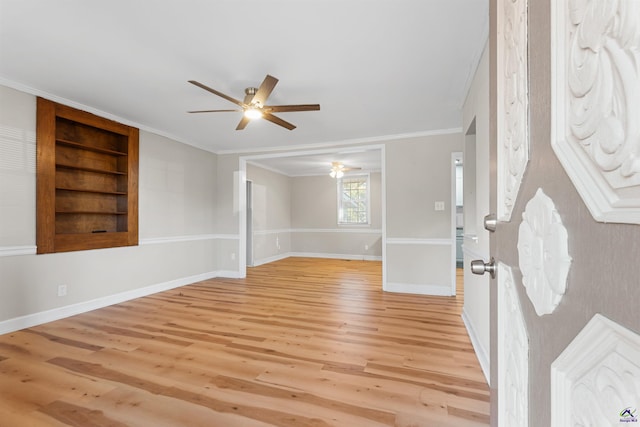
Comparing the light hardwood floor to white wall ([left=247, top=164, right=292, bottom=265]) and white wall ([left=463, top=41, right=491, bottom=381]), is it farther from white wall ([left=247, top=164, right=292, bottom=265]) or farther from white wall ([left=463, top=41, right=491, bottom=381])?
white wall ([left=247, top=164, right=292, bottom=265])

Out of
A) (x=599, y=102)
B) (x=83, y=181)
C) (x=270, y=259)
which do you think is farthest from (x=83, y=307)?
(x=599, y=102)

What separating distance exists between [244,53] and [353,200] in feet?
18.6

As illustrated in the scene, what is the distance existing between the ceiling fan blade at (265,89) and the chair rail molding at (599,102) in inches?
81.6

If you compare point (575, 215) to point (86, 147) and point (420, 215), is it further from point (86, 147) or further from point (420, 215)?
point (86, 147)

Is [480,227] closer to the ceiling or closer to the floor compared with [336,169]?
closer to the floor

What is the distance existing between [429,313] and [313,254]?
4.76 m

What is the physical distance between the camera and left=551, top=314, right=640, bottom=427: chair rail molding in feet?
0.96

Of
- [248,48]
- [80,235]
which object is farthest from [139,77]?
[80,235]

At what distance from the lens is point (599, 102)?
336mm

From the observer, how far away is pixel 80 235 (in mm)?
3240

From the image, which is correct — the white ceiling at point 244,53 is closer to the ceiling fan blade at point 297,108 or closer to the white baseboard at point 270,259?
the ceiling fan blade at point 297,108

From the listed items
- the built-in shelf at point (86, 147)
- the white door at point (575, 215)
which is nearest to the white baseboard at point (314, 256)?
the built-in shelf at point (86, 147)

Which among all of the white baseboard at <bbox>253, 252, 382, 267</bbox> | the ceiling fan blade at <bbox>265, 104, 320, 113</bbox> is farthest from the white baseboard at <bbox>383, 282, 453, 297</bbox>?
the white baseboard at <bbox>253, 252, 382, 267</bbox>

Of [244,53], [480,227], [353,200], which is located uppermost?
[244,53]
